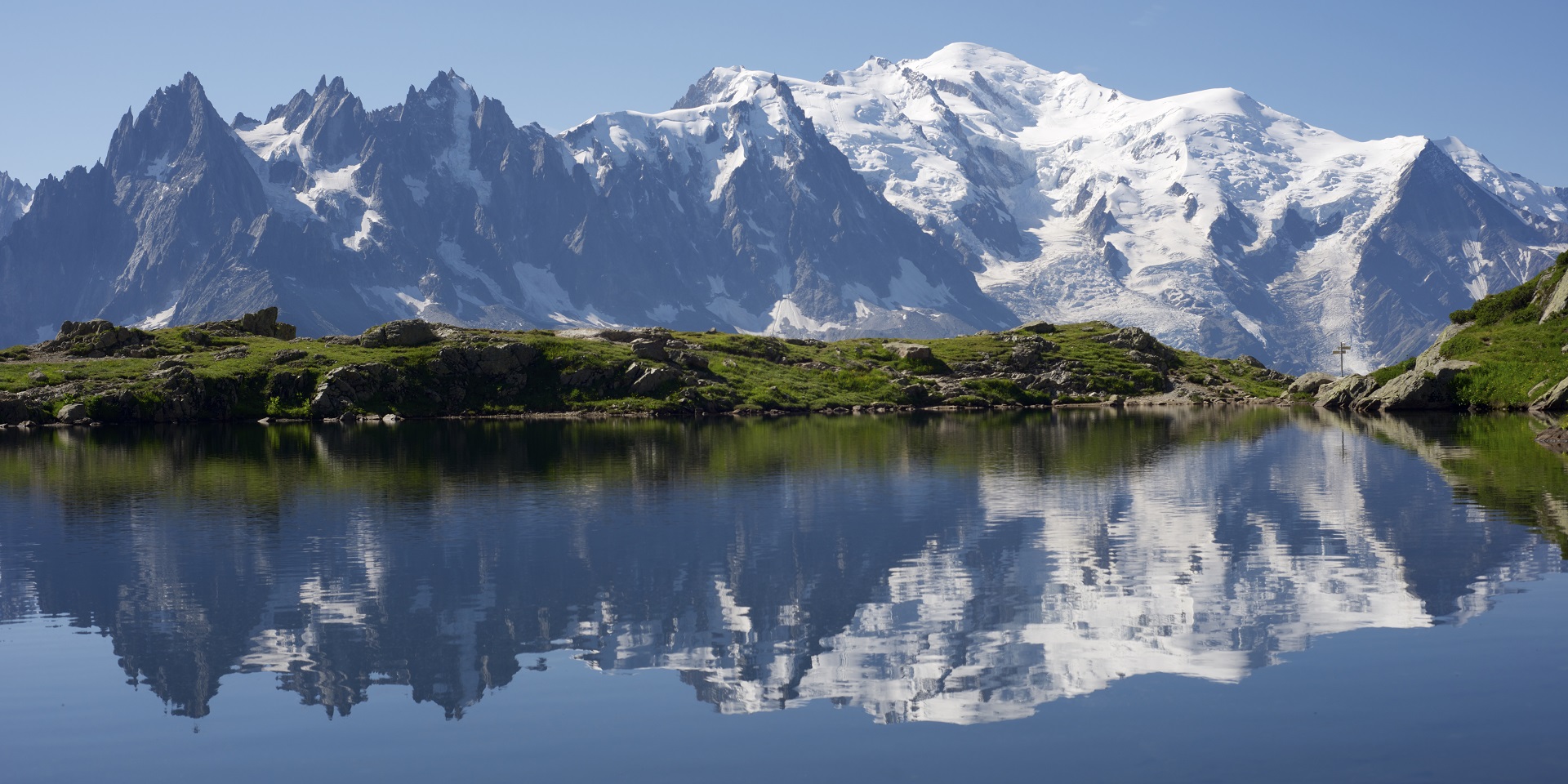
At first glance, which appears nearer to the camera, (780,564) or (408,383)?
(780,564)

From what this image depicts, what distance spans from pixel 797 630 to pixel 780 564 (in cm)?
1115

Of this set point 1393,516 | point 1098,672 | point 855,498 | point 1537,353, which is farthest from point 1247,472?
point 1537,353

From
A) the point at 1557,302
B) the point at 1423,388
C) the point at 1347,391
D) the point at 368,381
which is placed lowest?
the point at 1347,391

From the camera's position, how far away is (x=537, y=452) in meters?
110

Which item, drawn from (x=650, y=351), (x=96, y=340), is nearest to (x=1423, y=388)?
(x=650, y=351)

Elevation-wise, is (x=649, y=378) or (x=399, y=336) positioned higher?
(x=399, y=336)

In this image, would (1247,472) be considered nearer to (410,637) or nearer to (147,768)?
(410,637)

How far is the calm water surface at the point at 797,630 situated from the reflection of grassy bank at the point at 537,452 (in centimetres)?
534

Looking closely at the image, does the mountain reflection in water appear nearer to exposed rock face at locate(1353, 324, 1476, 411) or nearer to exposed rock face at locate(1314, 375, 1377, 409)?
exposed rock face at locate(1353, 324, 1476, 411)

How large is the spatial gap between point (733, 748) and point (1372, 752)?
13.4 metres

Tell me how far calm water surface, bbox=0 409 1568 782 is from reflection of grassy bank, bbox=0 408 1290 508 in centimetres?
534

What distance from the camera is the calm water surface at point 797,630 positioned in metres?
28.1

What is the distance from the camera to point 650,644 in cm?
3791

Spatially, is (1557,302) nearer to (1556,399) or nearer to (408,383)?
(1556,399)
